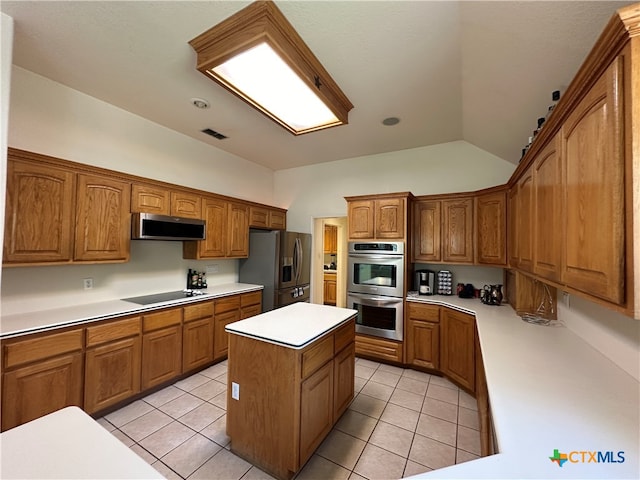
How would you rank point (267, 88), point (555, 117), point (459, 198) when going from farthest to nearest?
point (459, 198), point (267, 88), point (555, 117)

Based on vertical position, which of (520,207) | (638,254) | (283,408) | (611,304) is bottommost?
(283,408)

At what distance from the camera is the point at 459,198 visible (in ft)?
11.1

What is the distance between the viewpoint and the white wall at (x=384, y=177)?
3.59 metres

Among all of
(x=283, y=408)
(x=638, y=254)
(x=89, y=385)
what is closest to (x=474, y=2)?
(x=638, y=254)

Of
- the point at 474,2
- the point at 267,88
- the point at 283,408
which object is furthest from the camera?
the point at 267,88

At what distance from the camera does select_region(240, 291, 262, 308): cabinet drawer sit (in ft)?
12.0

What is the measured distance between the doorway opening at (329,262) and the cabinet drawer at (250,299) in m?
1.15

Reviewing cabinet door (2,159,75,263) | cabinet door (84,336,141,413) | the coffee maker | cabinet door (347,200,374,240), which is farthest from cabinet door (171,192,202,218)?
the coffee maker

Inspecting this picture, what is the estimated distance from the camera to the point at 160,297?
3062 millimetres

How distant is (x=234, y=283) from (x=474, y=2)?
412 centimetres

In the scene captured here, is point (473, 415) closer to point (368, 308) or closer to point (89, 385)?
point (368, 308)

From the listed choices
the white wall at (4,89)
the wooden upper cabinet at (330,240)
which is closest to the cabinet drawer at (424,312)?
the white wall at (4,89)

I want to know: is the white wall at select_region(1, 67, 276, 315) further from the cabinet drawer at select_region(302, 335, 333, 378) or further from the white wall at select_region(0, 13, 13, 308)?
the cabinet drawer at select_region(302, 335, 333, 378)

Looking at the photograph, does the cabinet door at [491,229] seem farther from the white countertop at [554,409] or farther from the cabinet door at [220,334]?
the cabinet door at [220,334]
